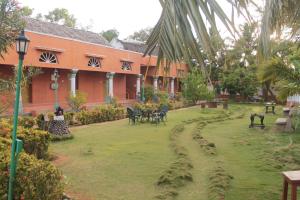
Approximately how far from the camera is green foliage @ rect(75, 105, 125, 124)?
1634 cm

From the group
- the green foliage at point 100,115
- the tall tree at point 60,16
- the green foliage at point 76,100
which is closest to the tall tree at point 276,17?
the green foliage at point 100,115

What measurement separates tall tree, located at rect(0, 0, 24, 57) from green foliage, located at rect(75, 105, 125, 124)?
660cm

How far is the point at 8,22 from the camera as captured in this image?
9922 millimetres

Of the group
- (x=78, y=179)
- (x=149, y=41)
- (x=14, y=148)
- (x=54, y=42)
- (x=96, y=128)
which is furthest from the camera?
(x=54, y=42)

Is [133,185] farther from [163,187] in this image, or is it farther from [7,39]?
[7,39]

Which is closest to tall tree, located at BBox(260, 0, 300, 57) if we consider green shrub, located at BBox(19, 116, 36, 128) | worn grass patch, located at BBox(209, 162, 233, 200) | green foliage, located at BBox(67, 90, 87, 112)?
worn grass patch, located at BBox(209, 162, 233, 200)

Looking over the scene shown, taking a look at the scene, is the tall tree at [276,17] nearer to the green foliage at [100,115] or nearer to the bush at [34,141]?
the bush at [34,141]

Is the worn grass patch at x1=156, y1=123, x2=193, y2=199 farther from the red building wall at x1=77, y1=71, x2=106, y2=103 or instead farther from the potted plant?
the potted plant

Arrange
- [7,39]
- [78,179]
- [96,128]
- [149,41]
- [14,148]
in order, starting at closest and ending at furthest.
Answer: [149,41]
[14,148]
[78,179]
[7,39]
[96,128]

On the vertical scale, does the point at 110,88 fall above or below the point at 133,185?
above

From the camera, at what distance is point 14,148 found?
4.97 m

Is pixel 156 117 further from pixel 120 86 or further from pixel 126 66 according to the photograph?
A: pixel 120 86

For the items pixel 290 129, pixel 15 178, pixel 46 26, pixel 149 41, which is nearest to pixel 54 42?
pixel 46 26

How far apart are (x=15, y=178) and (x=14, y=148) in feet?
1.56
